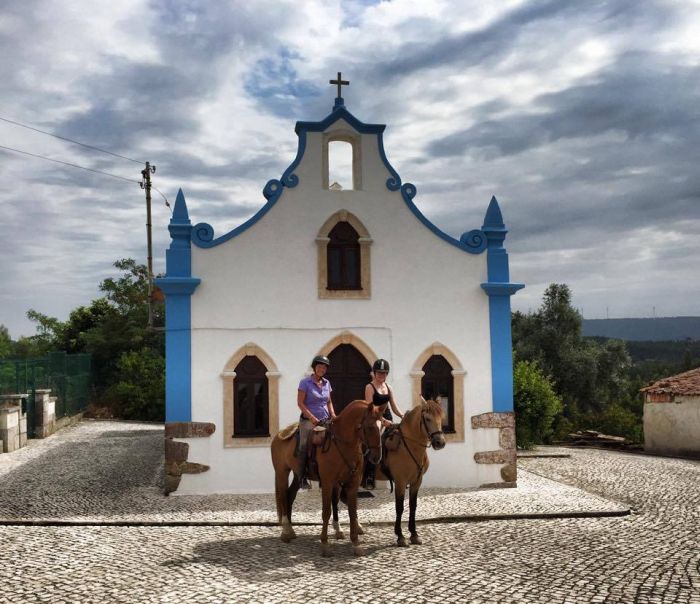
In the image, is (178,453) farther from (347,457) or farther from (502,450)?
(502,450)

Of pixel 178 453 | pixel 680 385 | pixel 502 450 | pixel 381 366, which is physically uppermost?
pixel 381 366

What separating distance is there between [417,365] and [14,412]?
11742mm

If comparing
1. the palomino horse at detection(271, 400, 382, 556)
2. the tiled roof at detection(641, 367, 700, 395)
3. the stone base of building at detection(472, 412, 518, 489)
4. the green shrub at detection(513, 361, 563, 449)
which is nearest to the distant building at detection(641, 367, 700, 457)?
the tiled roof at detection(641, 367, 700, 395)

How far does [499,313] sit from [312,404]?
5.06m

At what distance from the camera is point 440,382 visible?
1282cm

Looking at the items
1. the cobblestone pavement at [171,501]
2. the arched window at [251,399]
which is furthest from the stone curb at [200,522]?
the arched window at [251,399]

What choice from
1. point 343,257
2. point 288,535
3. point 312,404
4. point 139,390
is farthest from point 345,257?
point 139,390

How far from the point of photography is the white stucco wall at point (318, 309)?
39.8 ft

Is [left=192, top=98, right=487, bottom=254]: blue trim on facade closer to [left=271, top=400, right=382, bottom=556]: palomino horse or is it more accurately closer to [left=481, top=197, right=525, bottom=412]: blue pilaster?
[left=481, top=197, right=525, bottom=412]: blue pilaster

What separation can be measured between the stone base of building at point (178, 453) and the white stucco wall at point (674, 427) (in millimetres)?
13153

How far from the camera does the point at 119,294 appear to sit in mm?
33688

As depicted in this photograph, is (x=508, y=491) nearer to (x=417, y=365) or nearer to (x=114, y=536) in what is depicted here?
(x=417, y=365)

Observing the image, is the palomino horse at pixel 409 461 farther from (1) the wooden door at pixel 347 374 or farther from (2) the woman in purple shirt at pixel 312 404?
(1) the wooden door at pixel 347 374

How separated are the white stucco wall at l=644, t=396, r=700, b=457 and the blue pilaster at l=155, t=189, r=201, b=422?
13440 mm
